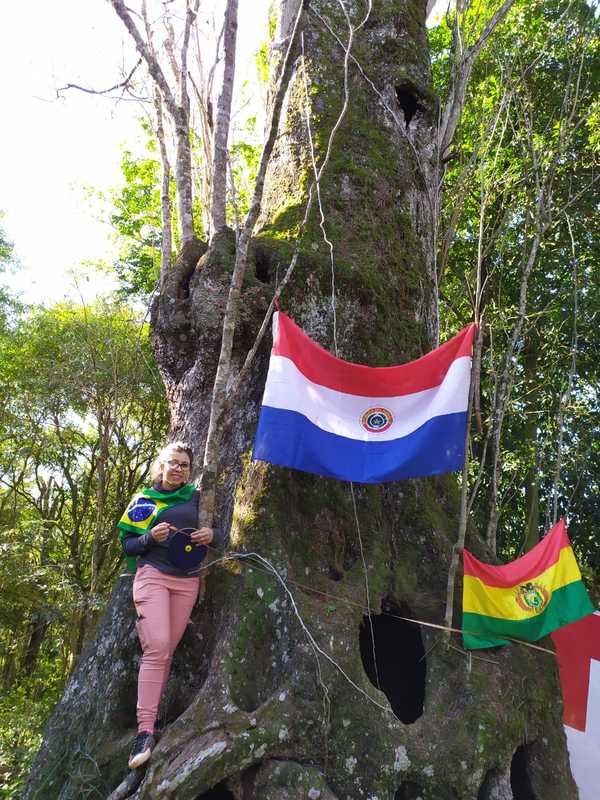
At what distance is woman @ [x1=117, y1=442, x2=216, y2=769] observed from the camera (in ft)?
9.95

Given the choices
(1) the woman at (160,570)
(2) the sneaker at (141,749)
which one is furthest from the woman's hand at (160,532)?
(2) the sneaker at (141,749)

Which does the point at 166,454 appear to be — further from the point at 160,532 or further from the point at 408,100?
the point at 408,100

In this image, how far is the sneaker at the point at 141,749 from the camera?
2791 mm

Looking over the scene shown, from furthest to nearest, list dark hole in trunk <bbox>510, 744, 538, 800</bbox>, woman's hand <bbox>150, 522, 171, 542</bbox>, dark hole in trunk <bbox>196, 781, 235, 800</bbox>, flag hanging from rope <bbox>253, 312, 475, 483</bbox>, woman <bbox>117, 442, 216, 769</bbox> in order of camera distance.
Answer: dark hole in trunk <bbox>510, 744, 538, 800</bbox>
flag hanging from rope <bbox>253, 312, 475, 483</bbox>
woman's hand <bbox>150, 522, 171, 542</bbox>
woman <bbox>117, 442, 216, 769</bbox>
dark hole in trunk <bbox>196, 781, 235, 800</bbox>

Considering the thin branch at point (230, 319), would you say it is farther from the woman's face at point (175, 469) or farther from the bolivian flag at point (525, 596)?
the bolivian flag at point (525, 596)

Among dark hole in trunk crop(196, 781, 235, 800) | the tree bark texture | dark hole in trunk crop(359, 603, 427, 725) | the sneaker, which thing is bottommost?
dark hole in trunk crop(196, 781, 235, 800)

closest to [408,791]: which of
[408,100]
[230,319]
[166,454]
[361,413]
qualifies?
[361,413]

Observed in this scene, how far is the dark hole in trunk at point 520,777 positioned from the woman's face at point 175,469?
2.25m

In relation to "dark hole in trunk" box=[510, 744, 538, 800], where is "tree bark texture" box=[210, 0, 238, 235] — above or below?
above

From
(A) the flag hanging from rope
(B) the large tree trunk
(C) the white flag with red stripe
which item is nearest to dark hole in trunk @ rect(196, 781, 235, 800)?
(B) the large tree trunk

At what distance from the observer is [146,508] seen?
10.9 ft

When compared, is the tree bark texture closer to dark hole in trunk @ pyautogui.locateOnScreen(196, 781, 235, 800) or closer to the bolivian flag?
the bolivian flag

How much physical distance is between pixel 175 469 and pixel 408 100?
3.63m

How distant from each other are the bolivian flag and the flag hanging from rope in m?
0.71
